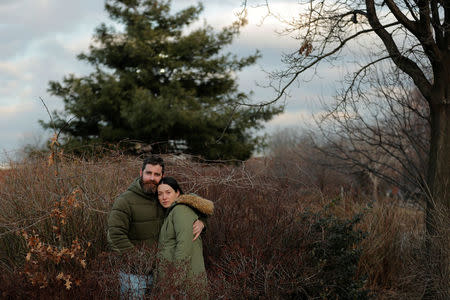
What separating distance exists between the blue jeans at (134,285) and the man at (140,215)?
44cm

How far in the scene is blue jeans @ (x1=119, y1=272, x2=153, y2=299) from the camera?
3787 mm

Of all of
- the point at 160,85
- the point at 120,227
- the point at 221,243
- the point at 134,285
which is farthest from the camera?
the point at 160,85

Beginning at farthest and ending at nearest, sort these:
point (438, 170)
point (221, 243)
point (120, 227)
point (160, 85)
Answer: point (160, 85)
point (438, 170)
point (221, 243)
point (120, 227)

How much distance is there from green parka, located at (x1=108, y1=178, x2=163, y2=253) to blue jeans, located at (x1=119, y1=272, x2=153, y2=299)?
0.46 meters

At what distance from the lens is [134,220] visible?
4.54 m

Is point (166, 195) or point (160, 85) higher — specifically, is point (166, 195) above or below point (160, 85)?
below

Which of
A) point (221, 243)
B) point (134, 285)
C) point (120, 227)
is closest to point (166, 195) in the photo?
point (120, 227)

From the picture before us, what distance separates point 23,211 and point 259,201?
317 centimetres

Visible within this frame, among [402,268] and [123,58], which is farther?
[123,58]

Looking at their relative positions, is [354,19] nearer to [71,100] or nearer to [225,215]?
[225,215]

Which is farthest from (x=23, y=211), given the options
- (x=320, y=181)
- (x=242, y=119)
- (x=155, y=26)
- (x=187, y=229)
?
(x=155, y=26)

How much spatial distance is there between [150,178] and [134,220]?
0.45 metres

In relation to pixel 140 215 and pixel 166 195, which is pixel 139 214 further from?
pixel 166 195

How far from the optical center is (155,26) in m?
19.9
